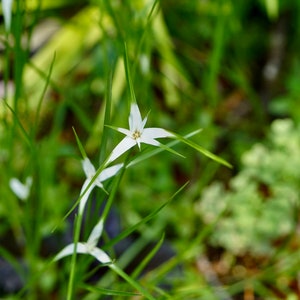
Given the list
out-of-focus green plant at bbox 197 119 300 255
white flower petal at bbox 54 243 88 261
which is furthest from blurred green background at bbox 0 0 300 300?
white flower petal at bbox 54 243 88 261

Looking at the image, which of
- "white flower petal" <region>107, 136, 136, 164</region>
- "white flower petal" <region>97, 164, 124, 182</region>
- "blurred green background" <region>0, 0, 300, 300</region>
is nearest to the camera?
"white flower petal" <region>107, 136, 136, 164</region>

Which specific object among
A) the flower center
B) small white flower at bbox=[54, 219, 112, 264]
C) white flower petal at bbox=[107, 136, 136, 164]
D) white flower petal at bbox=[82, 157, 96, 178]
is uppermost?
white flower petal at bbox=[82, 157, 96, 178]

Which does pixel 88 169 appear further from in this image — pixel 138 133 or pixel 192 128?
pixel 192 128

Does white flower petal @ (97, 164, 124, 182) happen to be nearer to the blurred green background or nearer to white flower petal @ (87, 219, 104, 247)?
white flower petal @ (87, 219, 104, 247)

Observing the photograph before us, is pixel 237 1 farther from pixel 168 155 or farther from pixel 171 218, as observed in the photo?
pixel 171 218

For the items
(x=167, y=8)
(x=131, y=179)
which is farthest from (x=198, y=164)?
(x=167, y=8)

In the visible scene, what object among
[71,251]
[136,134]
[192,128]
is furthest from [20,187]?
[192,128]
